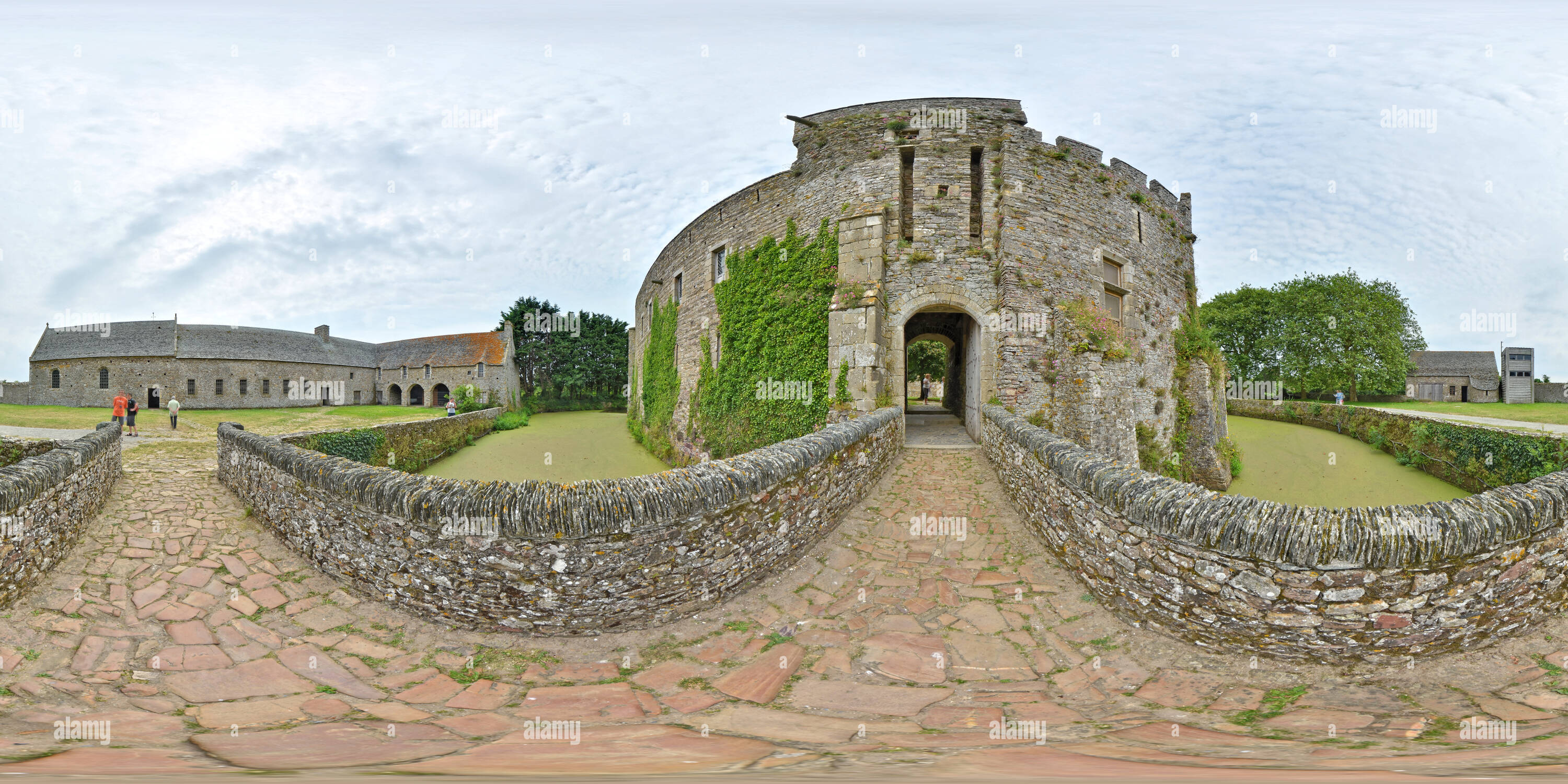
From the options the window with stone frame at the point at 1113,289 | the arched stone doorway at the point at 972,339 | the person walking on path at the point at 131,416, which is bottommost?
the person walking on path at the point at 131,416

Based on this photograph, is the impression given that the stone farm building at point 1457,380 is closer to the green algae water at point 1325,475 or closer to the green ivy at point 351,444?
the green algae water at point 1325,475

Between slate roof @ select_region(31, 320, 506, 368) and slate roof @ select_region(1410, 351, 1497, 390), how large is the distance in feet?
257

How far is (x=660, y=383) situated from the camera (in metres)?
20.2

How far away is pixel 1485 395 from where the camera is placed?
47250 millimetres

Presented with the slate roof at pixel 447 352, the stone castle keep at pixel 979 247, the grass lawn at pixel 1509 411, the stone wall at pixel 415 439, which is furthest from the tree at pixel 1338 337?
the slate roof at pixel 447 352

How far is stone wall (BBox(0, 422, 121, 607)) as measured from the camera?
4.89 m

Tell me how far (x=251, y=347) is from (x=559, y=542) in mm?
50162

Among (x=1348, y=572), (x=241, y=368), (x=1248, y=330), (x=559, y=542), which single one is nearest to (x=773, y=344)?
(x=559, y=542)

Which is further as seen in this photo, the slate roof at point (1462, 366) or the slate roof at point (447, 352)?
the slate roof at point (1462, 366)

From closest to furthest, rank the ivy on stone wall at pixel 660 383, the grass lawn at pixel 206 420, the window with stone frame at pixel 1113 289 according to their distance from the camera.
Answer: the window with stone frame at pixel 1113 289 < the ivy on stone wall at pixel 660 383 < the grass lawn at pixel 206 420

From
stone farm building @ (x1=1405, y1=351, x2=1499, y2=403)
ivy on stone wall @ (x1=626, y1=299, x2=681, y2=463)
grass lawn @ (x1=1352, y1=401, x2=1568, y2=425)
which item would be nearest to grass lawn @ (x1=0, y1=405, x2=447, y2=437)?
ivy on stone wall @ (x1=626, y1=299, x2=681, y2=463)

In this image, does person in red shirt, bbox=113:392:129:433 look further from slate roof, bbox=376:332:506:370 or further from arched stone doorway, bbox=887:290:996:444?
slate roof, bbox=376:332:506:370

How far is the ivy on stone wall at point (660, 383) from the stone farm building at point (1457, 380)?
62938 millimetres

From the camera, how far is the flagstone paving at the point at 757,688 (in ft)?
8.40
